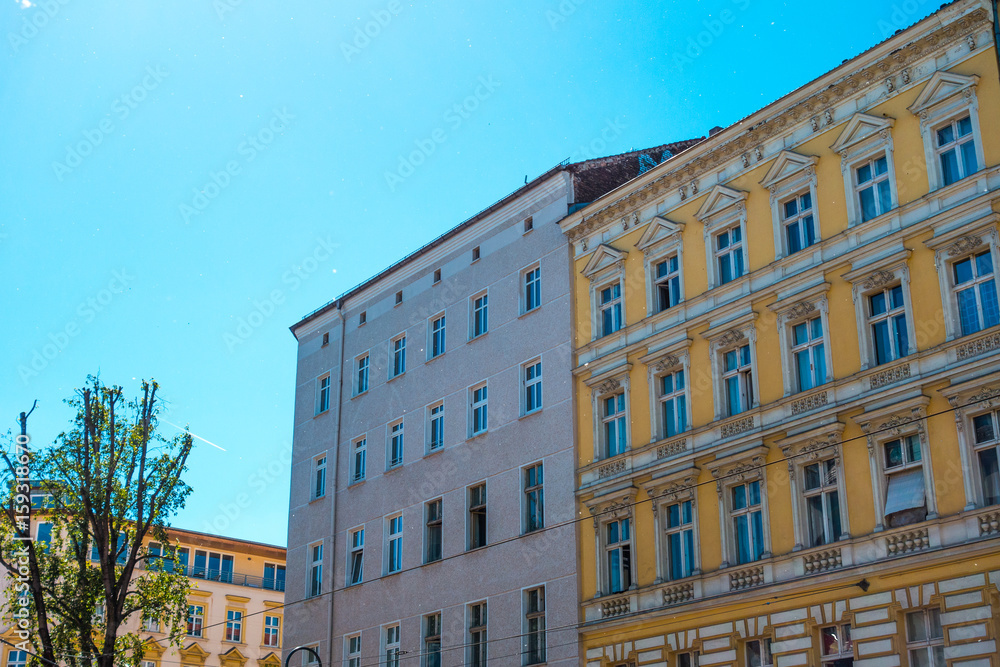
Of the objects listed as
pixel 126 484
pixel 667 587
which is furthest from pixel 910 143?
pixel 126 484

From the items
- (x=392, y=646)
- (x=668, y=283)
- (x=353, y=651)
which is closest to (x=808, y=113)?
(x=668, y=283)

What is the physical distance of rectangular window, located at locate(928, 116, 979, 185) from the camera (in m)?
23.8

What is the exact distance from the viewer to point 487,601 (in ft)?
105

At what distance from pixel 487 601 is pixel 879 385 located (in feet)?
43.7

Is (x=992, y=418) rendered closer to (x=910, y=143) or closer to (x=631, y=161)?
(x=910, y=143)

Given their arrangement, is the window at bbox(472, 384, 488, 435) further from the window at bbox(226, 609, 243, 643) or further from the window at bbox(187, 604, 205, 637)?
the window at bbox(226, 609, 243, 643)

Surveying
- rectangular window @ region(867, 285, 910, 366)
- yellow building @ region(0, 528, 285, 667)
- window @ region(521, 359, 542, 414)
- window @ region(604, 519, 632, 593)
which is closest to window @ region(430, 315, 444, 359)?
window @ region(521, 359, 542, 414)

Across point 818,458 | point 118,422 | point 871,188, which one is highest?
point 871,188

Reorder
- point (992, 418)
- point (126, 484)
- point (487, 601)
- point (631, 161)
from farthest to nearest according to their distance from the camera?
point (631, 161) → point (126, 484) → point (487, 601) → point (992, 418)

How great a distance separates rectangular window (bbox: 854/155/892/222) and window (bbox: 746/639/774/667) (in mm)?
9524

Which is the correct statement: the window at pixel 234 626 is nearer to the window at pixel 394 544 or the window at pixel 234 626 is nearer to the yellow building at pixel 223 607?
the yellow building at pixel 223 607

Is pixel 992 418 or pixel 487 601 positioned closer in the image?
pixel 992 418

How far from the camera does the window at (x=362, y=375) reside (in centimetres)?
4061

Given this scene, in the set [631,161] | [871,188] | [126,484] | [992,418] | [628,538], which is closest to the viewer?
[992,418]
